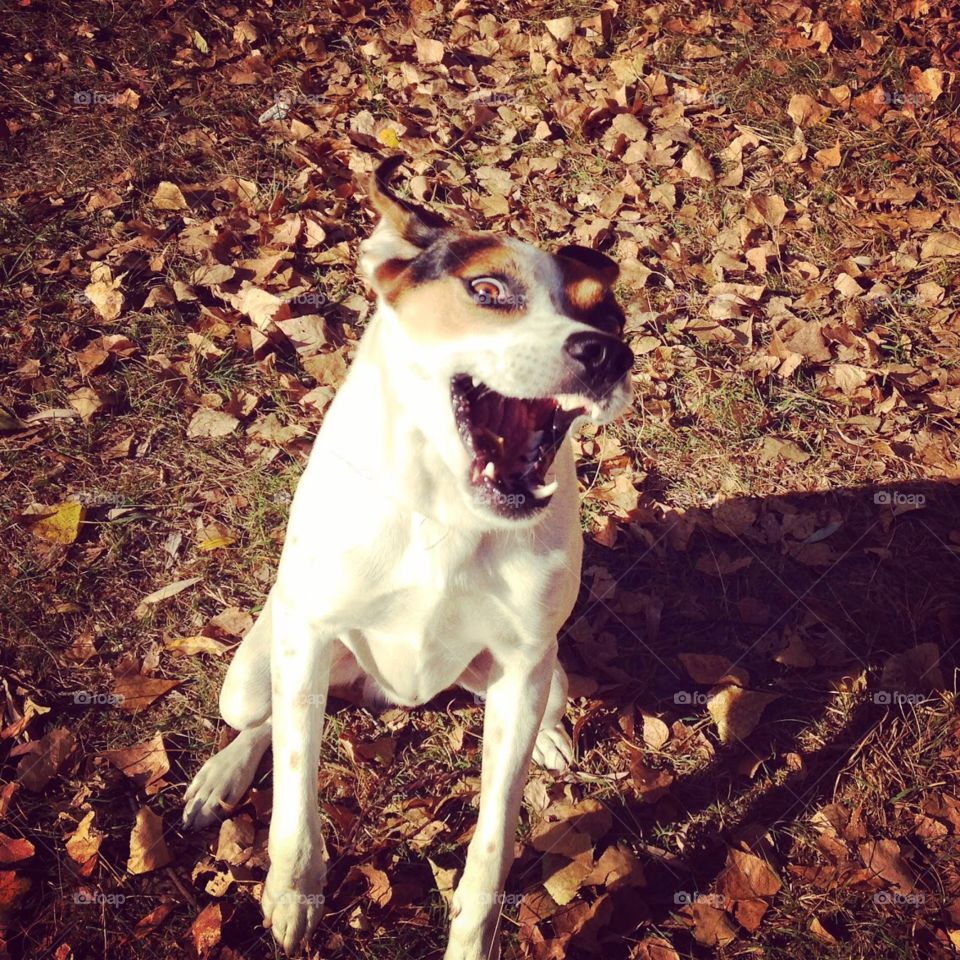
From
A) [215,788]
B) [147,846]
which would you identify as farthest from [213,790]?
[147,846]

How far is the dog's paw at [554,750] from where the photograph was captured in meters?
3.39

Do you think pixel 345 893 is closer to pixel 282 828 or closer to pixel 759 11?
pixel 282 828

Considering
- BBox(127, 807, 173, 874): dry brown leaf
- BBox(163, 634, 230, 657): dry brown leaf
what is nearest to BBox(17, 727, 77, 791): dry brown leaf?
BBox(127, 807, 173, 874): dry brown leaf

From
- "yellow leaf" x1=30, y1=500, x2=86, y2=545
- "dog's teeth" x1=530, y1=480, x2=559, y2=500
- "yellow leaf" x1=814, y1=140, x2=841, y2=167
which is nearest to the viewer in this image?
"dog's teeth" x1=530, y1=480, x2=559, y2=500

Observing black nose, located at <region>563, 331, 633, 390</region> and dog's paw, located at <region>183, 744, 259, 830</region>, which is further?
dog's paw, located at <region>183, 744, 259, 830</region>

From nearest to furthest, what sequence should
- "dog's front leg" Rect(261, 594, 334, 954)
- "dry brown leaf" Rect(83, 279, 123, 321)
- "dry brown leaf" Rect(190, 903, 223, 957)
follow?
"dog's front leg" Rect(261, 594, 334, 954)
"dry brown leaf" Rect(190, 903, 223, 957)
"dry brown leaf" Rect(83, 279, 123, 321)

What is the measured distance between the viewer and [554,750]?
3.39m

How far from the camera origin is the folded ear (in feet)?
7.94

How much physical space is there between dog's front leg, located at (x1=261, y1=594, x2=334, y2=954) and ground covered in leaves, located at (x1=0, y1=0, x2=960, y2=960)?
0.20 meters

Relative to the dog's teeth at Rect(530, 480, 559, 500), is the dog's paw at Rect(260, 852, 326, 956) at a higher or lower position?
lower

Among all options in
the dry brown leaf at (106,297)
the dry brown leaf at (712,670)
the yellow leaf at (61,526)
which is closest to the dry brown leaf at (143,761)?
the yellow leaf at (61,526)

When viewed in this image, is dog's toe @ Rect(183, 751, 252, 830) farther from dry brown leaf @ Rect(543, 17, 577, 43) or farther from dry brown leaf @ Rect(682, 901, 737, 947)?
dry brown leaf @ Rect(543, 17, 577, 43)

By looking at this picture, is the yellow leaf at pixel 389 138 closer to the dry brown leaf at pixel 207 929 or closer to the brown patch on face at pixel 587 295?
the brown patch on face at pixel 587 295

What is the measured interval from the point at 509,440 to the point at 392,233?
0.72m
